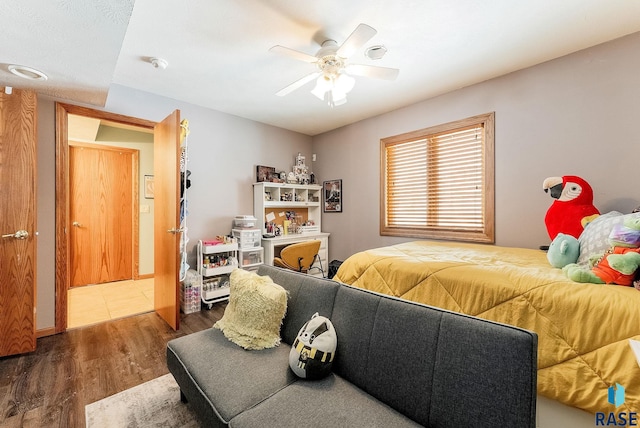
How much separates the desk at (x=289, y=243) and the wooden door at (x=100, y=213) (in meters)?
2.47

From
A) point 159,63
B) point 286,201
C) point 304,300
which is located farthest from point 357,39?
point 286,201

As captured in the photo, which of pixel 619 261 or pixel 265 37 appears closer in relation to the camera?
pixel 619 261

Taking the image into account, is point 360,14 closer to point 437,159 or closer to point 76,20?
point 76,20

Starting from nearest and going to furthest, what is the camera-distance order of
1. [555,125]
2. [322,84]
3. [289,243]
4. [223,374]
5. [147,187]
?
[223,374] < [322,84] < [555,125] < [289,243] < [147,187]

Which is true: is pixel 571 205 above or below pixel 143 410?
above

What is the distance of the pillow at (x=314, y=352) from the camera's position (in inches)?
49.5

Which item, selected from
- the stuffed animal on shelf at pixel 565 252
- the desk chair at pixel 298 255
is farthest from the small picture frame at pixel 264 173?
the stuffed animal on shelf at pixel 565 252

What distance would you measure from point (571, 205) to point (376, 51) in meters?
2.01

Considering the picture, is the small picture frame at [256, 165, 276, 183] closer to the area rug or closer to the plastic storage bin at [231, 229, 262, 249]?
the plastic storage bin at [231, 229, 262, 249]

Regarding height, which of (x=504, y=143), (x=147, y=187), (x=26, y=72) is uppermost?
(x=26, y=72)

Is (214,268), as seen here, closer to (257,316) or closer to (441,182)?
(257,316)

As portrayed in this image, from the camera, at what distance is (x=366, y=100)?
132 inches

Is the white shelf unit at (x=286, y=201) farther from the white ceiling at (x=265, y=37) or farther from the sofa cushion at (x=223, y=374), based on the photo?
the sofa cushion at (x=223, y=374)

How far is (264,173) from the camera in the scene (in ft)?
13.5
